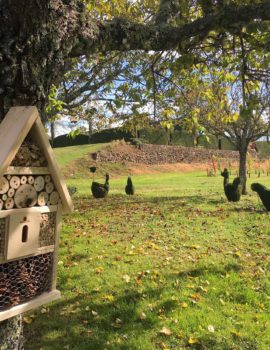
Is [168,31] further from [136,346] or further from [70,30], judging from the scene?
[136,346]

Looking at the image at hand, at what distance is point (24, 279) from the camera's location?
2.86 m

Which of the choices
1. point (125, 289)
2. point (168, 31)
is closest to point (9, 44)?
point (168, 31)

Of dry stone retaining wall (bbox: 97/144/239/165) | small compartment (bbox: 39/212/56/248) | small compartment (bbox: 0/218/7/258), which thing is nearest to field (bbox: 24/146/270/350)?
small compartment (bbox: 39/212/56/248)

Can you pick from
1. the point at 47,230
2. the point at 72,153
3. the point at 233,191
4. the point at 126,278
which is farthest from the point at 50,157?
the point at 72,153

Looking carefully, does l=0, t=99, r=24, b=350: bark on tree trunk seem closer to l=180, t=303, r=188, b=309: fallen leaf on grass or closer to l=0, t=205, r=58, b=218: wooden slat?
l=0, t=205, r=58, b=218: wooden slat

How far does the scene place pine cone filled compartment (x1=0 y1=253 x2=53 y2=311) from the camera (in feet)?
9.00

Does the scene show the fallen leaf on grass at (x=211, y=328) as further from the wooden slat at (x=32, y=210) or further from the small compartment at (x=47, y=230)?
the wooden slat at (x=32, y=210)

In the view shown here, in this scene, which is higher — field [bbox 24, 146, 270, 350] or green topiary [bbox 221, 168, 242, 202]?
green topiary [bbox 221, 168, 242, 202]

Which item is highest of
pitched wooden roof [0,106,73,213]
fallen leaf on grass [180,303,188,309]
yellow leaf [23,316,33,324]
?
pitched wooden roof [0,106,73,213]

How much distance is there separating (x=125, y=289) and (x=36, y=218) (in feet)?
12.1

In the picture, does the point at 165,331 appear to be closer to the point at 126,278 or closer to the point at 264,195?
the point at 126,278

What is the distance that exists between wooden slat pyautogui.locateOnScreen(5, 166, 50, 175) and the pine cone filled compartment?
60 cm

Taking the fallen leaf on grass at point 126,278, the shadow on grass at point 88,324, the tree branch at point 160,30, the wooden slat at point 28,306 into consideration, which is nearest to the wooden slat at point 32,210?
the wooden slat at point 28,306

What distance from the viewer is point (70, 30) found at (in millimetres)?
3289
